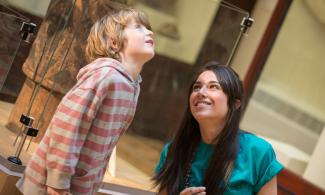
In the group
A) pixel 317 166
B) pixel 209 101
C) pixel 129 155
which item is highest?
pixel 209 101

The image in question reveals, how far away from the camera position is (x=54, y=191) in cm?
225

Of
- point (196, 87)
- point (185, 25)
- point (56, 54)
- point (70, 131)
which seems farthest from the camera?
point (185, 25)

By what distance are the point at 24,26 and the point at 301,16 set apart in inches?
126

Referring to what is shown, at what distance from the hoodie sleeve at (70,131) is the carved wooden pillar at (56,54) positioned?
1091 millimetres

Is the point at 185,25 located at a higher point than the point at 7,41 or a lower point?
higher

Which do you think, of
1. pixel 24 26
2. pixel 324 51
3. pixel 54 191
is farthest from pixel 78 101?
pixel 324 51

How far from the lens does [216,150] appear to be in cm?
272

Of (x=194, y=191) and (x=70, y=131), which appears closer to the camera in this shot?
(x=70, y=131)

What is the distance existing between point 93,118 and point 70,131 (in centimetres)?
9

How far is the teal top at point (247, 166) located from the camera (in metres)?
2.70

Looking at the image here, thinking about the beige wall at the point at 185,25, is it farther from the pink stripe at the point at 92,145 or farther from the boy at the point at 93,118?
the pink stripe at the point at 92,145

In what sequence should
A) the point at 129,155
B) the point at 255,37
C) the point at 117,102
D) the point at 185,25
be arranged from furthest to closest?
the point at 255,37 → the point at 185,25 → the point at 129,155 → the point at 117,102

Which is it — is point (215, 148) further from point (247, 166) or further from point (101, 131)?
point (101, 131)

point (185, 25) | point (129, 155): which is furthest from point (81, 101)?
point (185, 25)
